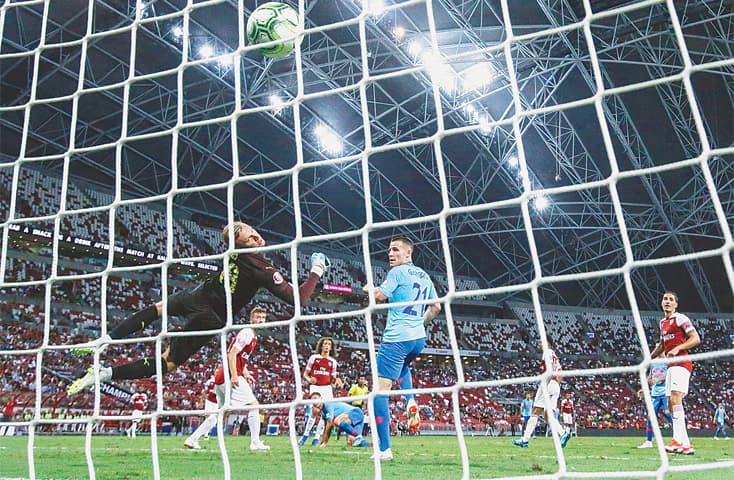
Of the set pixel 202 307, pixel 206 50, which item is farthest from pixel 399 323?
pixel 206 50

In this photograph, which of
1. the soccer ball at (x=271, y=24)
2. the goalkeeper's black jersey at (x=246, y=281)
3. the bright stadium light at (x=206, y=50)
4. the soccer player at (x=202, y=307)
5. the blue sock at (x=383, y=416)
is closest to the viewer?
the blue sock at (x=383, y=416)

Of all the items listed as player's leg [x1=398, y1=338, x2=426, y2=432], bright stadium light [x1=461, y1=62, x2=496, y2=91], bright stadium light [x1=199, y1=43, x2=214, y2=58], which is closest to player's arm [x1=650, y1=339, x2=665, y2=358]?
player's leg [x1=398, y1=338, x2=426, y2=432]

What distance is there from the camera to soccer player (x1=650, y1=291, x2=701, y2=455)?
6324 millimetres

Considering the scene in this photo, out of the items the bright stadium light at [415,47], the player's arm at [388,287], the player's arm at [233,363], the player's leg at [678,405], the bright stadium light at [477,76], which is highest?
the bright stadium light at [415,47]

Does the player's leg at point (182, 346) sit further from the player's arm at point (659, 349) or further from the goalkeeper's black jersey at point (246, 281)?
the player's arm at point (659, 349)

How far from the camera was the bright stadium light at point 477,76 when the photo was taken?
730 inches

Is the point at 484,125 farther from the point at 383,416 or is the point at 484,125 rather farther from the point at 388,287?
the point at 383,416

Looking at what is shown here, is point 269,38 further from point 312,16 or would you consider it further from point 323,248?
point 323,248

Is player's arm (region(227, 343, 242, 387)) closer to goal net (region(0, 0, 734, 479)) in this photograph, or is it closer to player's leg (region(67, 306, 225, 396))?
goal net (region(0, 0, 734, 479))

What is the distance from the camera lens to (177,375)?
2230 cm

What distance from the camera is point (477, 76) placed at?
19.0 meters

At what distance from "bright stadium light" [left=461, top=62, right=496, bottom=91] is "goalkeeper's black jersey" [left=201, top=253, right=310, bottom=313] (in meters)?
14.2

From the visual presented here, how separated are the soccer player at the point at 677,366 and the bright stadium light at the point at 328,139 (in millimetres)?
16909

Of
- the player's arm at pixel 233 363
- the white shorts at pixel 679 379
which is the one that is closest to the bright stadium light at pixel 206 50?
the player's arm at pixel 233 363
